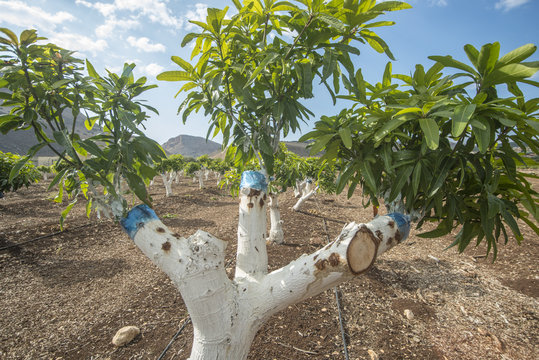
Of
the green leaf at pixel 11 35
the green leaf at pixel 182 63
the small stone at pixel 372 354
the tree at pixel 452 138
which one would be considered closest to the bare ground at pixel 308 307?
the small stone at pixel 372 354

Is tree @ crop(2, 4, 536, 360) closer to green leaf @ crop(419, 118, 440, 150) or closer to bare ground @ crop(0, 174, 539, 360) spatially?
green leaf @ crop(419, 118, 440, 150)

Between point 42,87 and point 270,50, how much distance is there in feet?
4.73

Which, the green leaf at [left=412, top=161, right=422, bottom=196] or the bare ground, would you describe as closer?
the green leaf at [left=412, top=161, right=422, bottom=196]

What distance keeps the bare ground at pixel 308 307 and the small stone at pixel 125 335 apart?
0.07 metres

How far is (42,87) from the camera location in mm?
1448

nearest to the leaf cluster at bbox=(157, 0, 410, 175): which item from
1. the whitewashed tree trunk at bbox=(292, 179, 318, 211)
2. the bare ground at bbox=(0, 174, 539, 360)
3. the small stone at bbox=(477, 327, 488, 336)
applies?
the bare ground at bbox=(0, 174, 539, 360)

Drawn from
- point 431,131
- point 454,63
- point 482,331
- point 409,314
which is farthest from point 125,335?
point 482,331

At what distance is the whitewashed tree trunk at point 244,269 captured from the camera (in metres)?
1.24

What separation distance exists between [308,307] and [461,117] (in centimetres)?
296

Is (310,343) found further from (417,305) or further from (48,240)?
(48,240)

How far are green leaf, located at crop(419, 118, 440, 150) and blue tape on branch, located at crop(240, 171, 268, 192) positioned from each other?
3.06 feet

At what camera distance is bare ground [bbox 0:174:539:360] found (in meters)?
2.59

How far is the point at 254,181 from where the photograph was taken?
153 cm

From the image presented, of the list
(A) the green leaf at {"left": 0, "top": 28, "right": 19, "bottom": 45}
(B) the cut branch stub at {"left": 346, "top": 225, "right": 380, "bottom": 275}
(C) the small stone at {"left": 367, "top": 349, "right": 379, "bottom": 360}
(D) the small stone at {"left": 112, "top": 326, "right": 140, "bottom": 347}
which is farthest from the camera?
(D) the small stone at {"left": 112, "top": 326, "right": 140, "bottom": 347}
